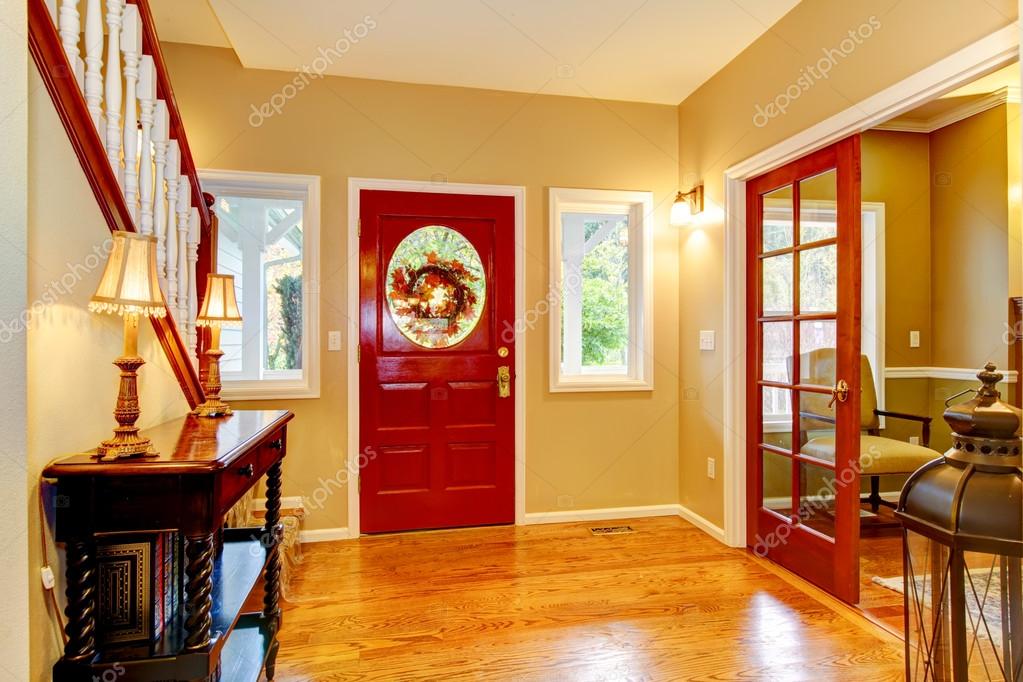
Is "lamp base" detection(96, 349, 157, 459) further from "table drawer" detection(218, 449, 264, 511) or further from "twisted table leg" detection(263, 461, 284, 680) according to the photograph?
"twisted table leg" detection(263, 461, 284, 680)

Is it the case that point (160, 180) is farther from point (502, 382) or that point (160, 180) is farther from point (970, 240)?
point (970, 240)

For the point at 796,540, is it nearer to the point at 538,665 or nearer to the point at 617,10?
the point at 538,665

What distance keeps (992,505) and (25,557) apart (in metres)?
1.83

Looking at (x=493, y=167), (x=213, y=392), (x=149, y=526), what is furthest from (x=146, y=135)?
(x=493, y=167)

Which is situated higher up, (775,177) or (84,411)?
(775,177)

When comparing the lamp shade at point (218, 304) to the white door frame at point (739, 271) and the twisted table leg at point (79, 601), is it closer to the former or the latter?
the twisted table leg at point (79, 601)

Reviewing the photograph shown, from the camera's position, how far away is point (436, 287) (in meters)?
3.44

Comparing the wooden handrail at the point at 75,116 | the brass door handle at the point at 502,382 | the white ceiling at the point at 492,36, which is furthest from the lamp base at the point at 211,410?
the white ceiling at the point at 492,36

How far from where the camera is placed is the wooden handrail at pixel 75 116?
1223 millimetres

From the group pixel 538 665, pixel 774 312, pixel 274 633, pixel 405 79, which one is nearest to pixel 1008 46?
pixel 774 312

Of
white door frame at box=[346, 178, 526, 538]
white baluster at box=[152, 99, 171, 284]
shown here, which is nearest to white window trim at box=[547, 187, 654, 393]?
white door frame at box=[346, 178, 526, 538]

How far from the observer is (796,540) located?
2797 mm

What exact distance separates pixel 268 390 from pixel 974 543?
3109mm

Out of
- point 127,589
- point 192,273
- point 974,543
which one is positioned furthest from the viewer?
point 192,273
